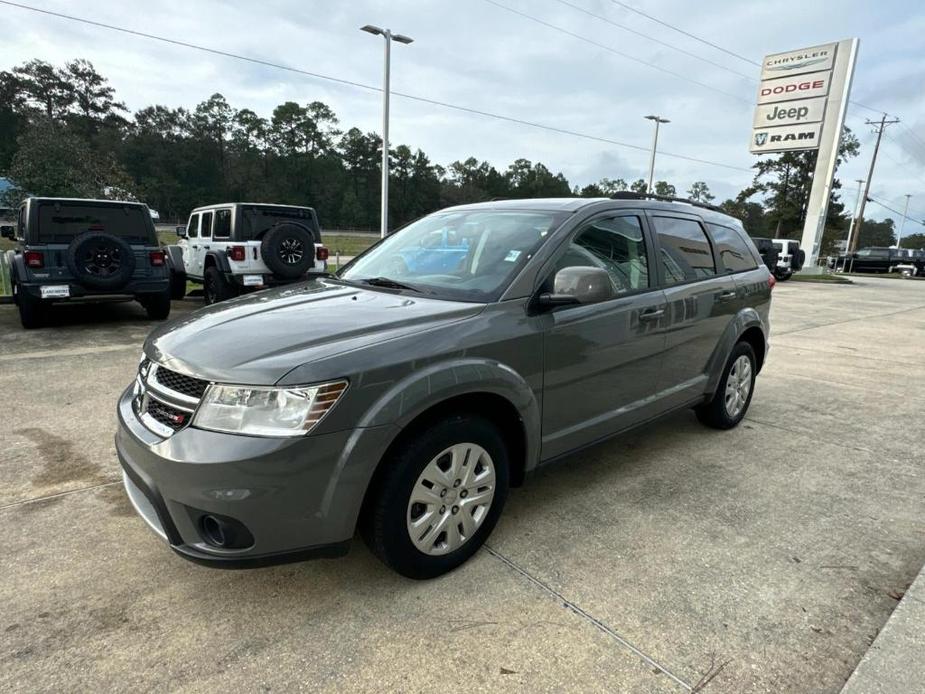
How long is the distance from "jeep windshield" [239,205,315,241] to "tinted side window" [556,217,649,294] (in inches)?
304

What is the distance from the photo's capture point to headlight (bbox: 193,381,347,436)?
6.37 ft

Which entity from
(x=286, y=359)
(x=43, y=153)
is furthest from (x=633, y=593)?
(x=43, y=153)

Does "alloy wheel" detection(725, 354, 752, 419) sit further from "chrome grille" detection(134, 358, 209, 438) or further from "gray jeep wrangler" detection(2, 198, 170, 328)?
"gray jeep wrangler" detection(2, 198, 170, 328)

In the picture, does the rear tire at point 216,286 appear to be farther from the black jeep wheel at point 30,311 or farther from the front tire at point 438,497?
the front tire at point 438,497

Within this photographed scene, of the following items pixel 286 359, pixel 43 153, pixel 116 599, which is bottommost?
pixel 116 599

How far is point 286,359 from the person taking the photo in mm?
2006

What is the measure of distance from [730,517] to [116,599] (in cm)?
294

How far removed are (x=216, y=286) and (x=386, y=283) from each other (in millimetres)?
8050

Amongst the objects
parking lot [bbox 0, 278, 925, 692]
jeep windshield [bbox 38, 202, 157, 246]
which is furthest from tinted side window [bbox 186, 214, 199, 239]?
parking lot [bbox 0, 278, 925, 692]

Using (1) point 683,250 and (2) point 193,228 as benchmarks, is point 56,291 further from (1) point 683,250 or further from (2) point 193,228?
(1) point 683,250

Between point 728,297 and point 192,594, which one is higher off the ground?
point 728,297

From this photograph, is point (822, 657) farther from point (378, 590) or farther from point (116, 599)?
point (116, 599)

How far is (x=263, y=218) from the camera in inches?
395

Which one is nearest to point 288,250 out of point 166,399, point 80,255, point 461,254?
point 80,255
